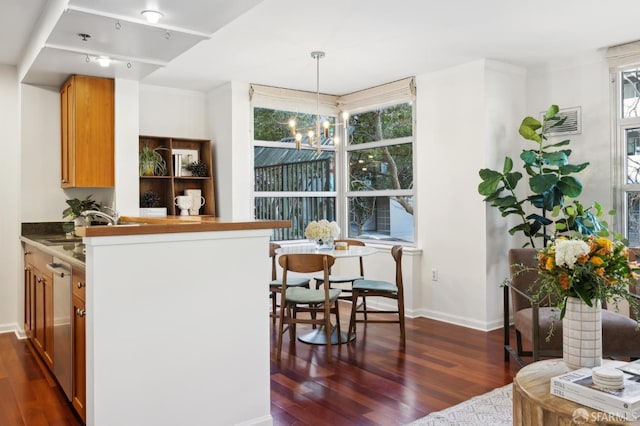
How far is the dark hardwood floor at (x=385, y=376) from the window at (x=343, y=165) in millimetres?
1654

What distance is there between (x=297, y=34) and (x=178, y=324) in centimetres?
264

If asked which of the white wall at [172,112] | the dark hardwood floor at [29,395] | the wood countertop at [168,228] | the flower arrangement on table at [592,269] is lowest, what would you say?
the dark hardwood floor at [29,395]

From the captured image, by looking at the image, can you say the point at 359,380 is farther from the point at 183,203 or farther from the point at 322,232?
the point at 183,203

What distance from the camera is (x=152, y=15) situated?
3.02m

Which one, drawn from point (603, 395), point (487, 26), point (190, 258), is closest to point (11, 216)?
point (190, 258)

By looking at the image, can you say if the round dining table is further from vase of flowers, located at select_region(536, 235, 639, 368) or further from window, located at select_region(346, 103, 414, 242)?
vase of flowers, located at select_region(536, 235, 639, 368)

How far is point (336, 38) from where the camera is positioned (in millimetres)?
4250

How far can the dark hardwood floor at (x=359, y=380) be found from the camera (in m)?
2.99

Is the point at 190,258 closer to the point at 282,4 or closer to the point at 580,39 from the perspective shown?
the point at 282,4

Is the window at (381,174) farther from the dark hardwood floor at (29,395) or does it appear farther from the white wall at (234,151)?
the dark hardwood floor at (29,395)

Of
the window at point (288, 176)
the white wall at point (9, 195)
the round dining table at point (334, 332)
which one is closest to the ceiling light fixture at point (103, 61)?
the white wall at point (9, 195)

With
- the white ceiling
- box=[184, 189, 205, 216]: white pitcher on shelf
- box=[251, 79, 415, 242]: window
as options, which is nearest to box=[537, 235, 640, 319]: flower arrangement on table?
the white ceiling

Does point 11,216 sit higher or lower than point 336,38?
lower

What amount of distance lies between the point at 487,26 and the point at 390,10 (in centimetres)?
88
